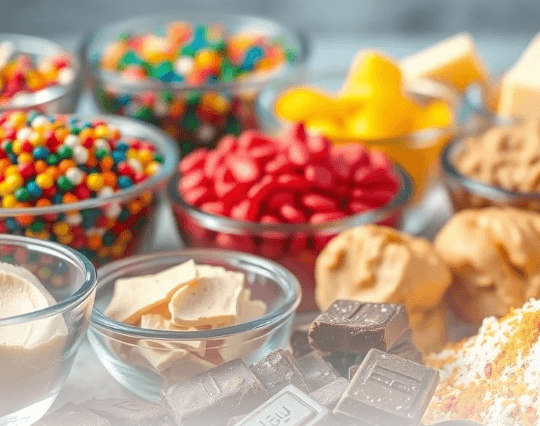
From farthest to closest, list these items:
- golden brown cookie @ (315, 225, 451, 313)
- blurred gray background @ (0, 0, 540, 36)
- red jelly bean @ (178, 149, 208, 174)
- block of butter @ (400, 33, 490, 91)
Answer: blurred gray background @ (0, 0, 540, 36), block of butter @ (400, 33, 490, 91), red jelly bean @ (178, 149, 208, 174), golden brown cookie @ (315, 225, 451, 313)

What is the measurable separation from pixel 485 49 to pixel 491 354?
1.86 m

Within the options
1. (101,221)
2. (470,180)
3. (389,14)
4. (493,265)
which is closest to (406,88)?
(470,180)

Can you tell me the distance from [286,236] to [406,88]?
579 mm

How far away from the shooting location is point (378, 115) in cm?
146

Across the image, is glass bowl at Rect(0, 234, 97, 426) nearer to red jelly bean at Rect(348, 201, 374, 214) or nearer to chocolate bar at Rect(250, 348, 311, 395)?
chocolate bar at Rect(250, 348, 311, 395)

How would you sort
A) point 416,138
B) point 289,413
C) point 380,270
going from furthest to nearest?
1. point 416,138
2. point 380,270
3. point 289,413

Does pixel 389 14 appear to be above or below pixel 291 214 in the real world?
below

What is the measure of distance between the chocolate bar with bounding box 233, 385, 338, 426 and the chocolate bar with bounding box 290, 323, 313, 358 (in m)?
0.13

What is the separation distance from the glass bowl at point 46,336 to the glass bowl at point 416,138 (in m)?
0.62

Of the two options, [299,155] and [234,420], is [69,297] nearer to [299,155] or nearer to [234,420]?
[234,420]

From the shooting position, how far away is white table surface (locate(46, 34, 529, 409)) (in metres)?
0.90

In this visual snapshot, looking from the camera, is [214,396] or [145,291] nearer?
[214,396]

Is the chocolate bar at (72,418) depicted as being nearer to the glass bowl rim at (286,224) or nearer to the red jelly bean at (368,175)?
the glass bowl rim at (286,224)

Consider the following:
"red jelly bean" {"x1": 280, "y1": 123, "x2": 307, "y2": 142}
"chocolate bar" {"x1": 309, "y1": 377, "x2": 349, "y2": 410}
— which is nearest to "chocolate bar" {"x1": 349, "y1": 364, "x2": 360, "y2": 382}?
"chocolate bar" {"x1": 309, "y1": 377, "x2": 349, "y2": 410}
